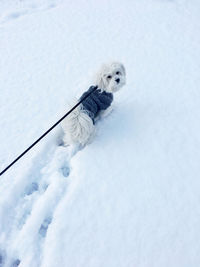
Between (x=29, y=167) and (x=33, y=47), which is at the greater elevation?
(x=33, y=47)

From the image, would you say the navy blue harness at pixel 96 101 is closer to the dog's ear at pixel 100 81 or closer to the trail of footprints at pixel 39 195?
the dog's ear at pixel 100 81

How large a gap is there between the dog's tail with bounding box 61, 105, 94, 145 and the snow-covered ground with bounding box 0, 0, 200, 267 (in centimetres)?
20

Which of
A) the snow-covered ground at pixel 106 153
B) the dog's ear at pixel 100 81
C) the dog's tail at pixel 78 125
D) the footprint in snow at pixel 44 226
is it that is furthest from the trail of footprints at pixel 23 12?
the footprint in snow at pixel 44 226

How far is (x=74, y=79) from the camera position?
296cm

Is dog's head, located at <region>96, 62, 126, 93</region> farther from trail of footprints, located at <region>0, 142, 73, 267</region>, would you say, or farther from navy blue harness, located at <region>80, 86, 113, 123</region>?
trail of footprints, located at <region>0, 142, 73, 267</region>

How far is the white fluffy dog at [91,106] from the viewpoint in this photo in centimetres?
202

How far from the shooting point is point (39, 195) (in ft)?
6.55

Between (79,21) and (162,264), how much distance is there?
12.4 feet

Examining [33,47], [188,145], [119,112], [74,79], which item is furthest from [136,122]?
[33,47]

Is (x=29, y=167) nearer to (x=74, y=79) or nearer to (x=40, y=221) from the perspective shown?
(x=40, y=221)

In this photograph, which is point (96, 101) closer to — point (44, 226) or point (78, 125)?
point (78, 125)

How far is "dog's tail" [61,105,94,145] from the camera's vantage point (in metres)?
2.00

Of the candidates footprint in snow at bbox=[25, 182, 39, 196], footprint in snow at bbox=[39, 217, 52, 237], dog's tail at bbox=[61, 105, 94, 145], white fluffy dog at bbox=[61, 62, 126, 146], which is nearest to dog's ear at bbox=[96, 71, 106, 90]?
white fluffy dog at bbox=[61, 62, 126, 146]

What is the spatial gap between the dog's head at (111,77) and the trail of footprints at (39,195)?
2.44ft
